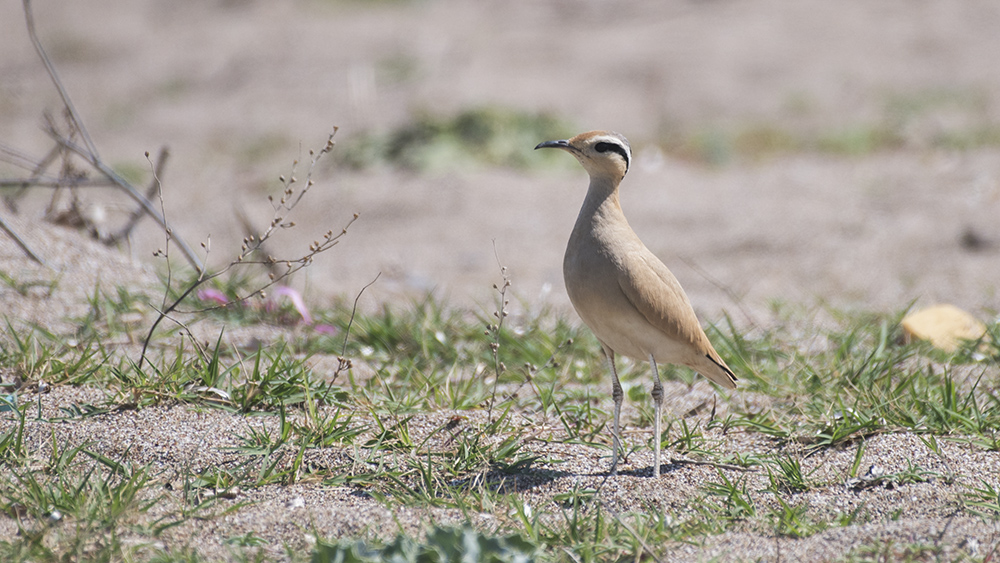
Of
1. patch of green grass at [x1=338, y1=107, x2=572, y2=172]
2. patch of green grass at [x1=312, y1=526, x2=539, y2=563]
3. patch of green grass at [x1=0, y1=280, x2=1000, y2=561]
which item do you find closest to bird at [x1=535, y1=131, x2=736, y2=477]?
patch of green grass at [x1=0, y1=280, x2=1000, y2=561]

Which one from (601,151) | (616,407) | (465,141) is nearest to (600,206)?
(601,151)

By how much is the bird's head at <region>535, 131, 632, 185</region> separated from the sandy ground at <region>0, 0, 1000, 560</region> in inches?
43.0

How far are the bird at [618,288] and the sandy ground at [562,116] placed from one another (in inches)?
16.9

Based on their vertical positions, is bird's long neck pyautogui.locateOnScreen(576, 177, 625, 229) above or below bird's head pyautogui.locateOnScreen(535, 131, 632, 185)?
below

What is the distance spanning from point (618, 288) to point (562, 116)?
6.29 m

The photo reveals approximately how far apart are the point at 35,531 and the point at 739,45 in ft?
35.6

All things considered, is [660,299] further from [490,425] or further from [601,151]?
[490,425]

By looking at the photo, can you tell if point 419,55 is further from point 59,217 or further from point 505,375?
point 505,375

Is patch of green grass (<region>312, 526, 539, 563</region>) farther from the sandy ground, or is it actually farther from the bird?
the bird

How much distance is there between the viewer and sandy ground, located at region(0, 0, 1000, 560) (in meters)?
6.18

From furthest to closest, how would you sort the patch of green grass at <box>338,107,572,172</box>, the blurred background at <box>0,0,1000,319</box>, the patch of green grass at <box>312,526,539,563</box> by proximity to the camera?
the patch of green grass at <box>338,107,572,172</box> → the blurred background at <box>0,0,1000,319</box> → the patch of green grass at <box>312,526,539,563</box>

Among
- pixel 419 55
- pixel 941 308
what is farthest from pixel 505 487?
pixel 419 55

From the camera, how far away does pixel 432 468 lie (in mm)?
3174

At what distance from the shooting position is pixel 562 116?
30.3 feet
